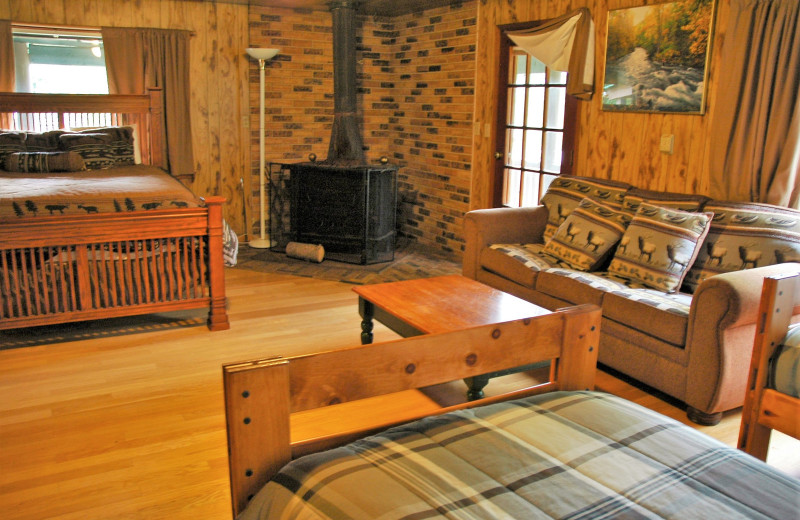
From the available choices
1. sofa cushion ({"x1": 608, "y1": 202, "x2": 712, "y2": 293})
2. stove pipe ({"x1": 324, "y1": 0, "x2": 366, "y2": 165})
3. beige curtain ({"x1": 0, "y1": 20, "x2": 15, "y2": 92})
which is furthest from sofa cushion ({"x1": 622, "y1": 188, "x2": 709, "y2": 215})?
beige curtain ({"x1": 0, "y1": 20, "x2": 15, "y2": 92})

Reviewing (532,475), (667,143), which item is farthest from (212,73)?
(532,475)

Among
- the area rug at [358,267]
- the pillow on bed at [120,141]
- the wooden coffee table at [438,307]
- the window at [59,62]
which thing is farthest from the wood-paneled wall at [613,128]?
the window at [59,62]

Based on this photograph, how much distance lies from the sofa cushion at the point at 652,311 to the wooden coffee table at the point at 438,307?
0.35 metres

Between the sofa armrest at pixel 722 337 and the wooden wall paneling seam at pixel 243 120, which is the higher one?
the wooden wall paneling seam at pixel 243 120

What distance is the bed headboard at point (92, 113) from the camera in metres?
5.36

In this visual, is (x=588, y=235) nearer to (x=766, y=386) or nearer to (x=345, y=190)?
(x=766, y=386)

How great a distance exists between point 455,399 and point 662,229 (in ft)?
4.70

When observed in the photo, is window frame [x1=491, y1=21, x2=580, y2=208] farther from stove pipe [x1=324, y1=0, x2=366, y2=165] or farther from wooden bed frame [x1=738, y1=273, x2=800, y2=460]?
wooden bed frame [x1=738, y1=273, x2=800, y2=460]

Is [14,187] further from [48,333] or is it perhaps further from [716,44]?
[716,44]

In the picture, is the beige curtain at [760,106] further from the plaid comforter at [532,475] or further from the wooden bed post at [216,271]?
the wooden bed post at [216,271]

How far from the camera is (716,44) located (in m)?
3.68

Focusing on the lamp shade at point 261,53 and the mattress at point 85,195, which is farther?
the lamp shade at point 261,53

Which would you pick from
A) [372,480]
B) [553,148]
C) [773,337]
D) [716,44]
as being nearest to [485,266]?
[553,148]

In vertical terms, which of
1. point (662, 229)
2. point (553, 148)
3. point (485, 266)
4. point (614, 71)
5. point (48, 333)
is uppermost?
point (614, 71)
